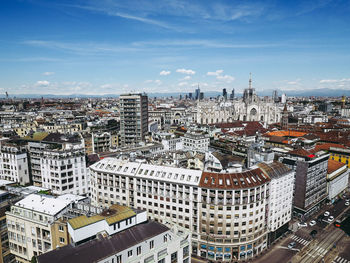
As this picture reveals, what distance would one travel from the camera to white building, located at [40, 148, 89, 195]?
9350 cm

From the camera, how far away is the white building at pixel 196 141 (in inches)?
5674

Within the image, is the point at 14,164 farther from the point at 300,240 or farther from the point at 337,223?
the point at 337,223

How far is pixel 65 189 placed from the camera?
94.9 m

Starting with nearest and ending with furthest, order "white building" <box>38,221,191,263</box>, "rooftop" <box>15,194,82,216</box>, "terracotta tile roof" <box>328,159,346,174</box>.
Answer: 1. "white building" <box>38,221,191,263</box>
2. "rooftop" <box>15,194,82,216</box>
3. "terracotta tile roof" <box>328,159,346,174</box>

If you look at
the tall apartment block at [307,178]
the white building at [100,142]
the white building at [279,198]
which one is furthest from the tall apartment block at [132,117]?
the white building at [279,198]

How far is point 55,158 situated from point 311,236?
9352 centimetres

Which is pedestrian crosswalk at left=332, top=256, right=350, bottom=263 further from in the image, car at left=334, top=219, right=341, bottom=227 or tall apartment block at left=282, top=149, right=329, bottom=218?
car at left=334, top=219, right=341, bottom=227

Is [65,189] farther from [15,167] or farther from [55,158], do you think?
[15,167]

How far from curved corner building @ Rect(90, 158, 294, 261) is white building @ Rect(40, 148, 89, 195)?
19575 millimetres

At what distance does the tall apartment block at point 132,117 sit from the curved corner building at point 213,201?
264 ft

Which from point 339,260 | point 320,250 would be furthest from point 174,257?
point 320,250

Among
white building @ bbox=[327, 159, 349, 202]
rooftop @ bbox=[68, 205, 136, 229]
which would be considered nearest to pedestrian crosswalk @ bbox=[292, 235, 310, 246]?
white building @ bbox=[327, 159, 349, 202]

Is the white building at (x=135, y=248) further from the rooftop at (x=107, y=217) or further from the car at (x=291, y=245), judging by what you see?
the car at (x=291, y=245)

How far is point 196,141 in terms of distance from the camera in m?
144
